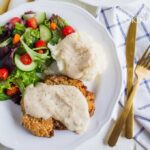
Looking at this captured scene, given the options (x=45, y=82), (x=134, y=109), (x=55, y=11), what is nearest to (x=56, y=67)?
(x=45, y=82)

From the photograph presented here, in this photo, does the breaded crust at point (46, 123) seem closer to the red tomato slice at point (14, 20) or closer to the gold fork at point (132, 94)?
the gold fork at point (132, 94)

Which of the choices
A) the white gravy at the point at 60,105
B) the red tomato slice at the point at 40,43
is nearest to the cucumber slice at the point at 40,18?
the red tomato slice at the point at 40,43

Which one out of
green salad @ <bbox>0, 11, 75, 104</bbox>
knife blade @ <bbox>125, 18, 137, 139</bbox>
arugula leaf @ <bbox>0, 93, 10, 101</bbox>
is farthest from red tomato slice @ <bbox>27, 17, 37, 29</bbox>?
knife blade @ <bbox>125, 18, 137, 139</bbox>

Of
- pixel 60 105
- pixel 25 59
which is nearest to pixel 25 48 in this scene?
pixel 25 59

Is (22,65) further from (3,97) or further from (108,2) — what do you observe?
(108,2)

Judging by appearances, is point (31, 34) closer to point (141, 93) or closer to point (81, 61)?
point (81, 61)

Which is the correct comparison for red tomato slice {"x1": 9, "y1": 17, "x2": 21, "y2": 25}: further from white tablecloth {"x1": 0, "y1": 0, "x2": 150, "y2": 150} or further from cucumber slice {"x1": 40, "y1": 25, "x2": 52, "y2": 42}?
Result: white tablecloth {"x1": 0, "y1": 0, "x2": 150, "y2": 150}
